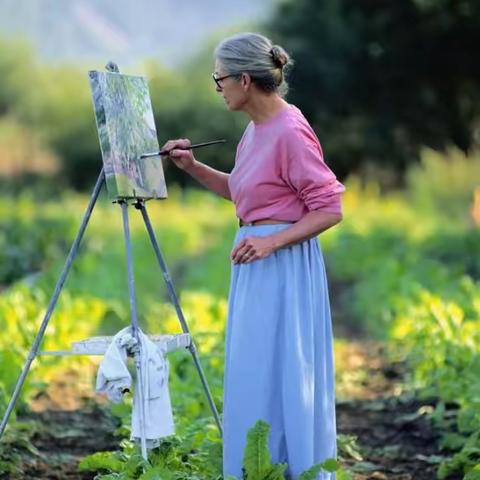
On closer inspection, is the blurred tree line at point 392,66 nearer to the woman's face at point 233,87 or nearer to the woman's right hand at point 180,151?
the woman's right hand at point 180,151

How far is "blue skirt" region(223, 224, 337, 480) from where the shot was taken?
467cm

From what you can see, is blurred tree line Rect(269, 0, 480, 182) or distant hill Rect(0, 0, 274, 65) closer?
blurred tree line Rect(269, 0, 480, 182)

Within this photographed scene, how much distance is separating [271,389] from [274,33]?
17.5 metres

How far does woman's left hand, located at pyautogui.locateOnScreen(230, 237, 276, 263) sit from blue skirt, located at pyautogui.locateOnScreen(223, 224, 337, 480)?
0.08 m

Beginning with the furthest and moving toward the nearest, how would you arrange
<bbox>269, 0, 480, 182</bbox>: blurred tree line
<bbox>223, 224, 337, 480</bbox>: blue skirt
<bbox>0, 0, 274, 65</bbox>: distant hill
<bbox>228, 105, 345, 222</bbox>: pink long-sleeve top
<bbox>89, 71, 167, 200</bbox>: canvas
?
<bbox>0, 0, 274, 65</bbox>: distant hill → <bbox>269, 0, 480, 182</bbox>: blurred tree line → <bbox>89, 71, 167, 200</bbox>: canvas → <bbox>223, 224, 337, 480</bbox>: blue skirt → <bbox>228, 105, 345, 222</bbox>: pink long-sleeve top

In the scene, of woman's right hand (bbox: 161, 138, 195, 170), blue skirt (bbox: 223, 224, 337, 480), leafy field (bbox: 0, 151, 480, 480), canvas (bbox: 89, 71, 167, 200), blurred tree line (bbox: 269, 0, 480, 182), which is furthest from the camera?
blurred tree line (bbox: 269, 0, 480, 182)

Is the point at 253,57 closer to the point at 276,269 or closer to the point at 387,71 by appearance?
the point at 276,269

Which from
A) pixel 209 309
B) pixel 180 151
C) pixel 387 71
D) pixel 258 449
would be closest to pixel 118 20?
pixel 387 71

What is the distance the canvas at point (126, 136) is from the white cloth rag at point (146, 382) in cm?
49

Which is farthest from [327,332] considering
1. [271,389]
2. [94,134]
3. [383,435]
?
[94,134]

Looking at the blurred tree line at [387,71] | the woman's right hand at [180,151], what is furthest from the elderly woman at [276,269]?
the blurred tree line at [387,71]

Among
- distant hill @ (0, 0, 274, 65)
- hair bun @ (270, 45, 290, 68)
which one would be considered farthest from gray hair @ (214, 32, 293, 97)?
distant hill @ (0, 0, 274, 65)

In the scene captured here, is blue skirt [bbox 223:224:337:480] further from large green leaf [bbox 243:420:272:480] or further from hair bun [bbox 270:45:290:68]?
hair bun [bbox 270:45:290:68]

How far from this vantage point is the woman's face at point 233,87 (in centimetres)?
461
